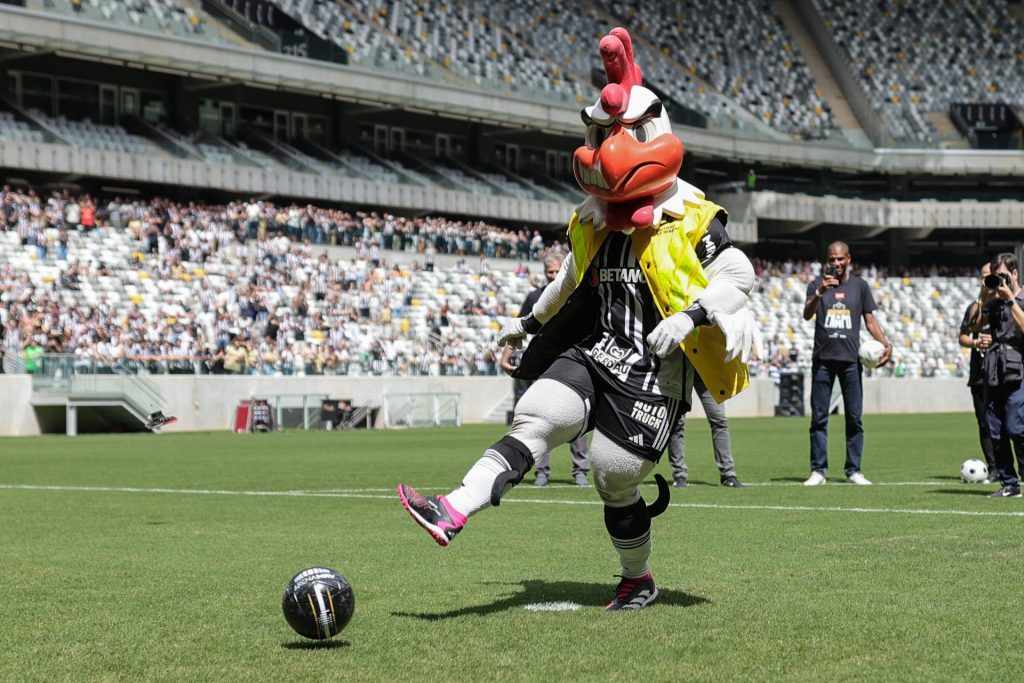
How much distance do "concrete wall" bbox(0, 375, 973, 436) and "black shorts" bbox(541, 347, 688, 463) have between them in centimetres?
2524

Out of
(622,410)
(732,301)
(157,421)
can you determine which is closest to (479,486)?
(622,410)

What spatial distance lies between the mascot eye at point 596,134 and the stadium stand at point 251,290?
25.3m

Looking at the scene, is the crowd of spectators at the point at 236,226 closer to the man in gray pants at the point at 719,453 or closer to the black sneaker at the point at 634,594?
the man in gray pants at the point at 719,453

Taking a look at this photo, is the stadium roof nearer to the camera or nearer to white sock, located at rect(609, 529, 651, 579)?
the camera

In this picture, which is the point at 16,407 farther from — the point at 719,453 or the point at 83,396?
the point at 719,453

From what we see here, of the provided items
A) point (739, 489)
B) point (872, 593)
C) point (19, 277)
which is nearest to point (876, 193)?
point (19, 277)

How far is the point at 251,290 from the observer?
36.8 meters

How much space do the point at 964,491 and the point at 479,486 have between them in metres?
8.13

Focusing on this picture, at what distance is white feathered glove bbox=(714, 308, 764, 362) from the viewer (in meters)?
6.36

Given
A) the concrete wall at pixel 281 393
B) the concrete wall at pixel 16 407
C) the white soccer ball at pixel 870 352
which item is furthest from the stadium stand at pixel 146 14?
the white soccer ball at pixel 870 352

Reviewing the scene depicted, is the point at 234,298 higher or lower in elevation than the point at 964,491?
higher

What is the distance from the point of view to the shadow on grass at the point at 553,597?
6418mm

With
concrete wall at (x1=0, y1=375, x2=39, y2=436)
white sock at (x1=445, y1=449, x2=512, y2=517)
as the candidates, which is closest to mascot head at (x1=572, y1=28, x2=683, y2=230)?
white sock at (x1=445, y1=449, x2=512, y2=517)

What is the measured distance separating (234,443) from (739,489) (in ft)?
46.3
